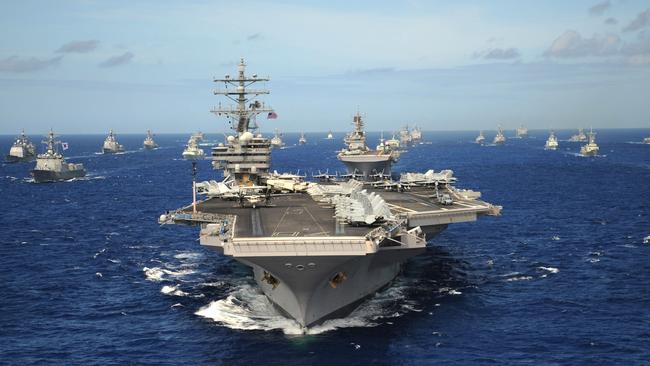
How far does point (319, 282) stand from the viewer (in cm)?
2764

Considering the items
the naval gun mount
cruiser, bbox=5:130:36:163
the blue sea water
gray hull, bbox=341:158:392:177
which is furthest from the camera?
cruiser, bbox=5:130:36:163

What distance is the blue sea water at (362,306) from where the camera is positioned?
26.8 meters

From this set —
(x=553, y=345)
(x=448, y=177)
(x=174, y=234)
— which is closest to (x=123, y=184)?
(x=174, y=234)

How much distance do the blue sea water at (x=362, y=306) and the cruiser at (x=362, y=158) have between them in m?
25.6

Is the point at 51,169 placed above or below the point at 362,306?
above

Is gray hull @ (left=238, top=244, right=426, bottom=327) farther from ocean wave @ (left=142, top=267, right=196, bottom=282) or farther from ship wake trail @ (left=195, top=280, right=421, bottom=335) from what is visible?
ocean wave @ (left=142, top=267, right=196, bottom=282)

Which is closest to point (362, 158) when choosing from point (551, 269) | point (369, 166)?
point (369, 166)

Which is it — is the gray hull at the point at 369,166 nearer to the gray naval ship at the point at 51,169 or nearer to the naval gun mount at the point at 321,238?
the naval gun mount at the point at 321,238

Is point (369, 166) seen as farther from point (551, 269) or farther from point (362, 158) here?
point (551, 269)

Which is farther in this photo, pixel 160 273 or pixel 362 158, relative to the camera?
pixel 362 158

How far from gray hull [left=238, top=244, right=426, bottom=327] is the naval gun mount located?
0.13ft

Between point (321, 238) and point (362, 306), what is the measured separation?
6.46m

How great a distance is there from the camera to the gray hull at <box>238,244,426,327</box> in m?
27.0

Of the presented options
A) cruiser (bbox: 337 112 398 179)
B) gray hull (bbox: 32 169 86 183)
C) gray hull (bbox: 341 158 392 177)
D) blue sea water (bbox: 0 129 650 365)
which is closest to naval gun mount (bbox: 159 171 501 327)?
blue sea water (bbox: 0 129 650 365)
